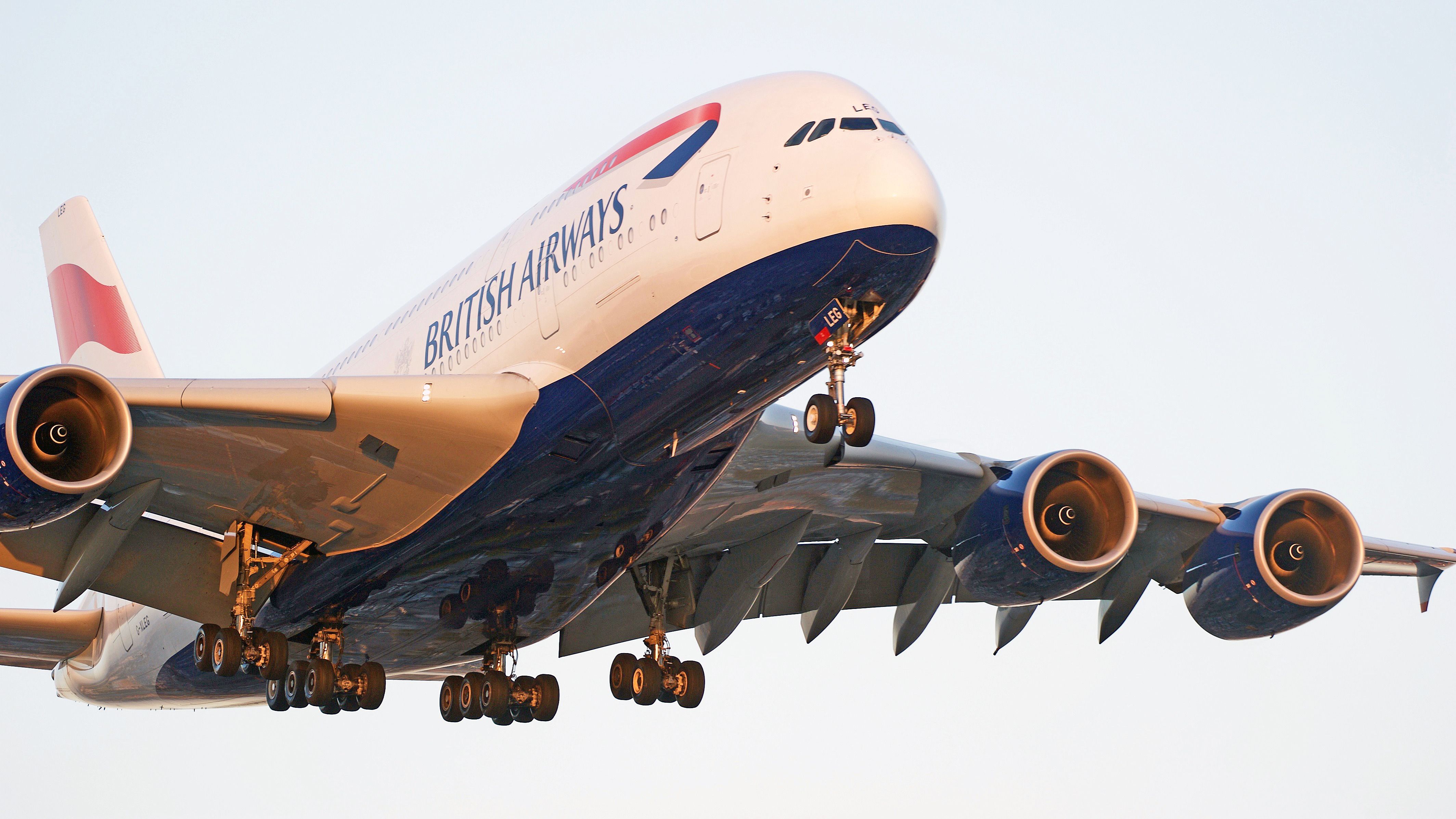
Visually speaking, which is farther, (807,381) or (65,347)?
(65,347)

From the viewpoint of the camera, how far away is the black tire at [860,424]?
12789mm

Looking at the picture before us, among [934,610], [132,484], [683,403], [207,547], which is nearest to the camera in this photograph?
[683,403]

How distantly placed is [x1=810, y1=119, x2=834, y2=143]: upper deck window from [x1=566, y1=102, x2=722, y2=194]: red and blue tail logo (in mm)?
1087

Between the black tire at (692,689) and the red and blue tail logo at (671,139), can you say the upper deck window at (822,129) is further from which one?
the black tire at (692,689)

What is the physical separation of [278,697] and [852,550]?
805 cm

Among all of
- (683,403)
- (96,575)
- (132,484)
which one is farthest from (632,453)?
(96,575)

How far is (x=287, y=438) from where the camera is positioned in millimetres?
14891

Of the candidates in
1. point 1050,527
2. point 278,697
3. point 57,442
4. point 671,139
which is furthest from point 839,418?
point 278,697

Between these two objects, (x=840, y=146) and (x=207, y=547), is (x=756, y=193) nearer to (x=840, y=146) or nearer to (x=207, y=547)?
(x=840, y=146)

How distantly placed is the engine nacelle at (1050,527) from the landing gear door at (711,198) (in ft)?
25.4

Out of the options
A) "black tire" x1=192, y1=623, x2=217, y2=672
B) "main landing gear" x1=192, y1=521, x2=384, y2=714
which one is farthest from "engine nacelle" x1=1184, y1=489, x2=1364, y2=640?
"black tire" x1=192, y1=623, x2=217, y2=672

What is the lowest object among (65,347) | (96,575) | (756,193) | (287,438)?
(96,575)

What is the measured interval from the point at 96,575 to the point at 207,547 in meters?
1.61

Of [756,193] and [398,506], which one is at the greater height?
[756,193]
